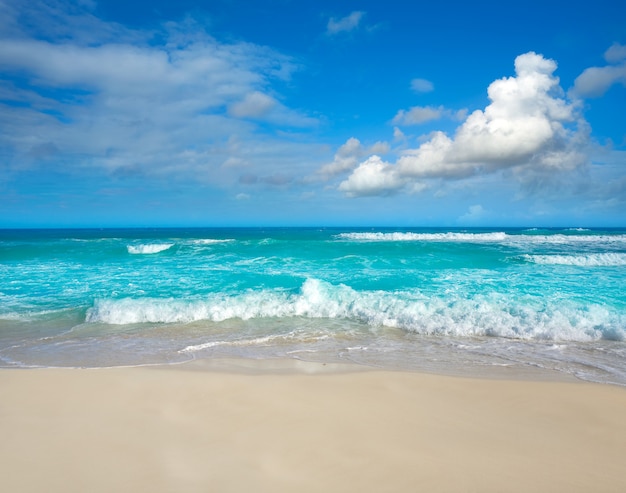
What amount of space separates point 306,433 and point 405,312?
232 inches

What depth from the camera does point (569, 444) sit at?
345cm

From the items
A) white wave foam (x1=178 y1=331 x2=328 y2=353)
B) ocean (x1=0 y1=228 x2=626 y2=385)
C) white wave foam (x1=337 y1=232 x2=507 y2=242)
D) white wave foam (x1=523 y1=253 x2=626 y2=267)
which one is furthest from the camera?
white wave foam (x1=337 y1=232 x2=507 y2=242)

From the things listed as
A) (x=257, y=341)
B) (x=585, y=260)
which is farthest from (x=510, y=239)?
(x=257, y=341)

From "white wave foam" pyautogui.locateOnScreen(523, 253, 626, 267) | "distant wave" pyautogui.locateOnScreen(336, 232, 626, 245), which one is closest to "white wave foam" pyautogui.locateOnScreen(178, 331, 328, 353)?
"white wave foam" pyautogui.locateOnScreen(523, 253, 626, 267)

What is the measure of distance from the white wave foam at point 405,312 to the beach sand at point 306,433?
10.1ft

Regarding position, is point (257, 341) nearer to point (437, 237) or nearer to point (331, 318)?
point (331, 318)

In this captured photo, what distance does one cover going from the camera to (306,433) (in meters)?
3.62

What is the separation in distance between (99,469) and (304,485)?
1.70m

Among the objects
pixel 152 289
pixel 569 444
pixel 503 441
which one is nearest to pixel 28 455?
pixel 503 441

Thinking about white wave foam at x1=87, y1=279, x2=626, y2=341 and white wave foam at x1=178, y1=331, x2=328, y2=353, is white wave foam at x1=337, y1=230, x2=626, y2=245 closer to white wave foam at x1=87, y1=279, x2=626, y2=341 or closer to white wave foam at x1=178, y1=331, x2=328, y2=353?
white wave foam at x1=87, y1=279, x2=626, y2=341

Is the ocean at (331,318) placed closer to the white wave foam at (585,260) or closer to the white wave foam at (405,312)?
A: the white wave foam at (405,312)

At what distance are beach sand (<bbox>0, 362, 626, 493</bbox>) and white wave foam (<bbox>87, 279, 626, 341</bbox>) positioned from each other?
3071mm

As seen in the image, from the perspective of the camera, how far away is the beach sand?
2920 millimetres

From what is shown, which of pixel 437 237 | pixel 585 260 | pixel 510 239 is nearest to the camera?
pixel 585 260
